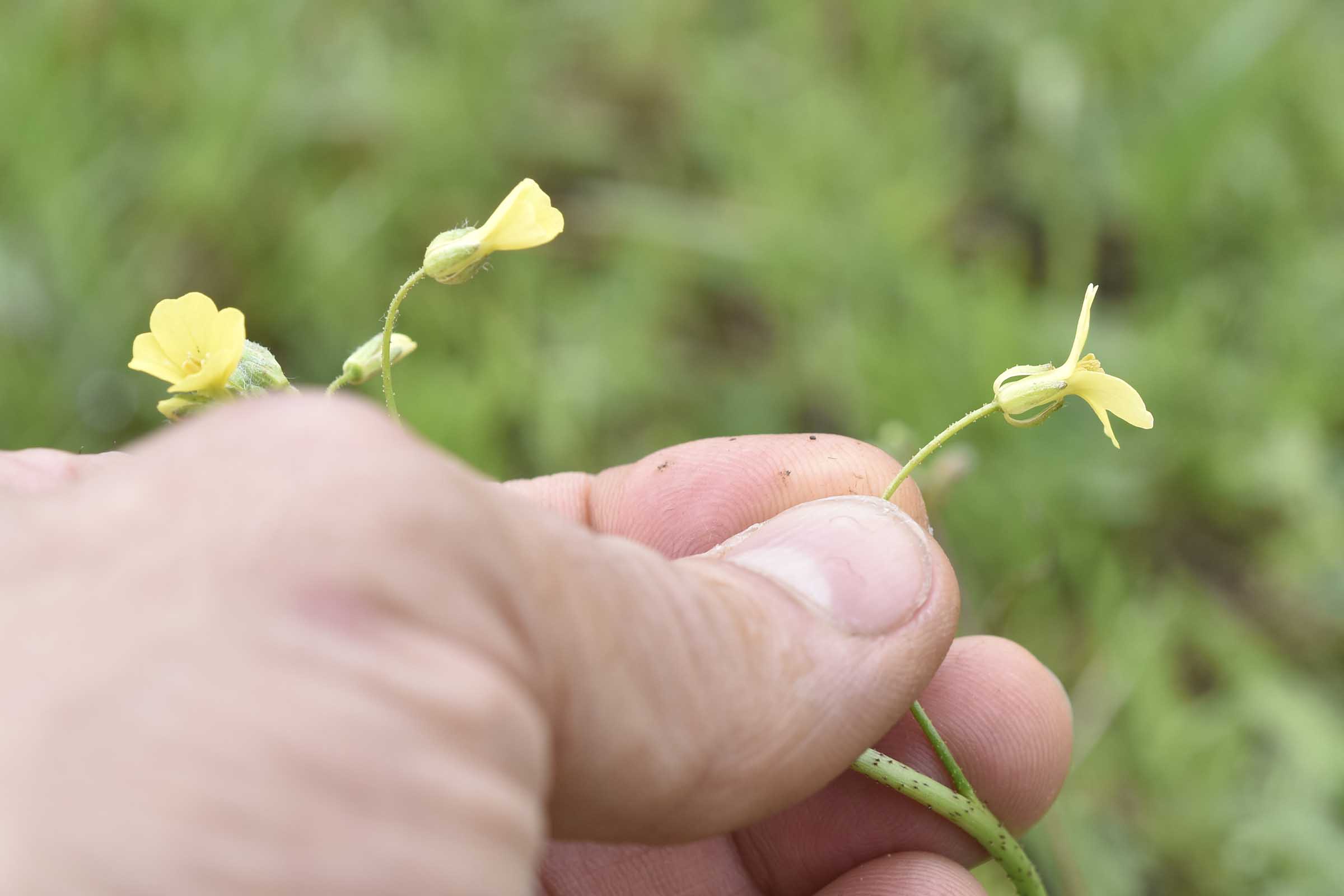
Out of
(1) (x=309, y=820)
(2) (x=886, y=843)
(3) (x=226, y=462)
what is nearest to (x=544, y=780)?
(1) (x=309, y=820)

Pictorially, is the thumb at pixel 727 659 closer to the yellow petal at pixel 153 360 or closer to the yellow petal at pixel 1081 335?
the yellow petal at pixel 1081 335

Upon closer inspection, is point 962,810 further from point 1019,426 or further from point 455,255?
point 455,255

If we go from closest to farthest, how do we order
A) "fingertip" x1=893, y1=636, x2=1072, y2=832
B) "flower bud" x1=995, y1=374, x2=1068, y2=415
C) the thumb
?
the thumb
"flower bud" x1=995, y1=374, x2=1068, y2=415
"fingertip" x1=893, y1=636, x2=1072, y2=832

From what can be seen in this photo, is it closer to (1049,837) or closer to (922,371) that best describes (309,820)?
(1049,837)

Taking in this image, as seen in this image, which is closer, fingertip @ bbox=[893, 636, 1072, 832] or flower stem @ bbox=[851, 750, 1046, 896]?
flower stem @ bbox=[851, 750, 1046, 896]

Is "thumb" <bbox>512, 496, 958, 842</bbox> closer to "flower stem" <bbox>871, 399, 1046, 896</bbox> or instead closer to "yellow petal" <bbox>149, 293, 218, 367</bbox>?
"flower stem" <bbox>871, 399, 1046, 896</bbox>

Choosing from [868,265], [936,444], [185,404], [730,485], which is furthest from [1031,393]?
[868,265]

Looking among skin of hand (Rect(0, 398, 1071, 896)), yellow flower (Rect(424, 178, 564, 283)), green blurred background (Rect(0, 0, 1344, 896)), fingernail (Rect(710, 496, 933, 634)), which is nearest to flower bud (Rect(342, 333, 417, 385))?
yellow flower (Rect(424, 178, 564, 283))
